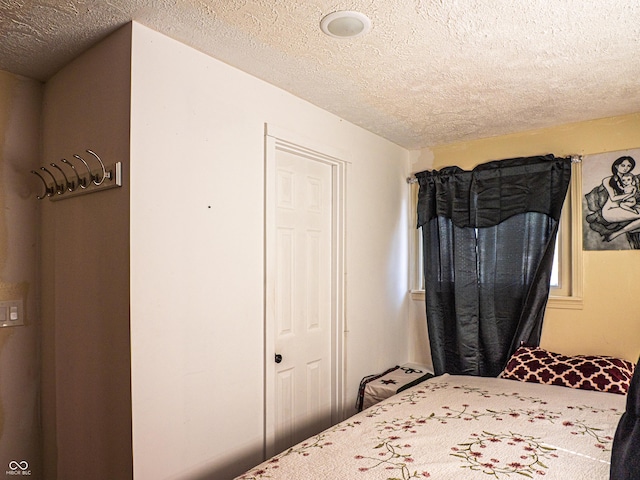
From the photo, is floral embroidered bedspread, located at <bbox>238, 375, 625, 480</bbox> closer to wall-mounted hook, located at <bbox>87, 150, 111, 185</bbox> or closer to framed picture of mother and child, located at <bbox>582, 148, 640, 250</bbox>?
framed picture of mother and child, located at <bbox>582, 148, 640, 250</bbox>

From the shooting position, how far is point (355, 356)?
10.1 ft

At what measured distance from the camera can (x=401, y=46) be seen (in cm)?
192

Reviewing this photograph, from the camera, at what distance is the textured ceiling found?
5.37 ft

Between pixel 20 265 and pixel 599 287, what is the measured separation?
3490 mm

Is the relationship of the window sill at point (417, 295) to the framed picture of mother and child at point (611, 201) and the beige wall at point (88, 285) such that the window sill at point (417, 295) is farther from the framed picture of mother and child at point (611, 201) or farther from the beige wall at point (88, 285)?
the beige wall at point (88, 285)

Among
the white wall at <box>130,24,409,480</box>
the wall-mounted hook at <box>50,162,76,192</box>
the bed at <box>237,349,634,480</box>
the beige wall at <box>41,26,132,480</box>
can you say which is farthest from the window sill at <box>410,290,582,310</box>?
the wall-mounted hook at <box>50,162,76,192</box>

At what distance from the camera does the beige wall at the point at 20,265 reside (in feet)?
7.16

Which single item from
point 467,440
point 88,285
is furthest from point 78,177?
point 467,440

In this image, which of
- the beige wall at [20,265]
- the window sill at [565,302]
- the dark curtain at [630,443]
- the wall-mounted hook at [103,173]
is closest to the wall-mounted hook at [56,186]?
the beige wall at [20,265]

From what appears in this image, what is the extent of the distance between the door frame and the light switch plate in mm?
1235

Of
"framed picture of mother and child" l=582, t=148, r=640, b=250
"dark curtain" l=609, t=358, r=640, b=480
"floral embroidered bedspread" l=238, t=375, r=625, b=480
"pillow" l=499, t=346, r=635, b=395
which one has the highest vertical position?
"framed picture of mother and child" l=582, t=148, r=640, b=250

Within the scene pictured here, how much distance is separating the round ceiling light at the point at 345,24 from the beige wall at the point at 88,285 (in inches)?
31.8

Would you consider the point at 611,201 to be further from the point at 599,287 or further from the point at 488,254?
the point at 488,254

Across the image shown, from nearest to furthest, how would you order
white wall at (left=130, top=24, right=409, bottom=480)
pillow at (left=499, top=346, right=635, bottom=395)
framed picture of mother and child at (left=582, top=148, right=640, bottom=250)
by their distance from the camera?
white wall at (left=130, top=24, right=409, bottom=480), pillow at (left=499, top=346, right=635, bottom=395), framed picture of mother and child at (left=582, top=148, right=640, bottom=250)
